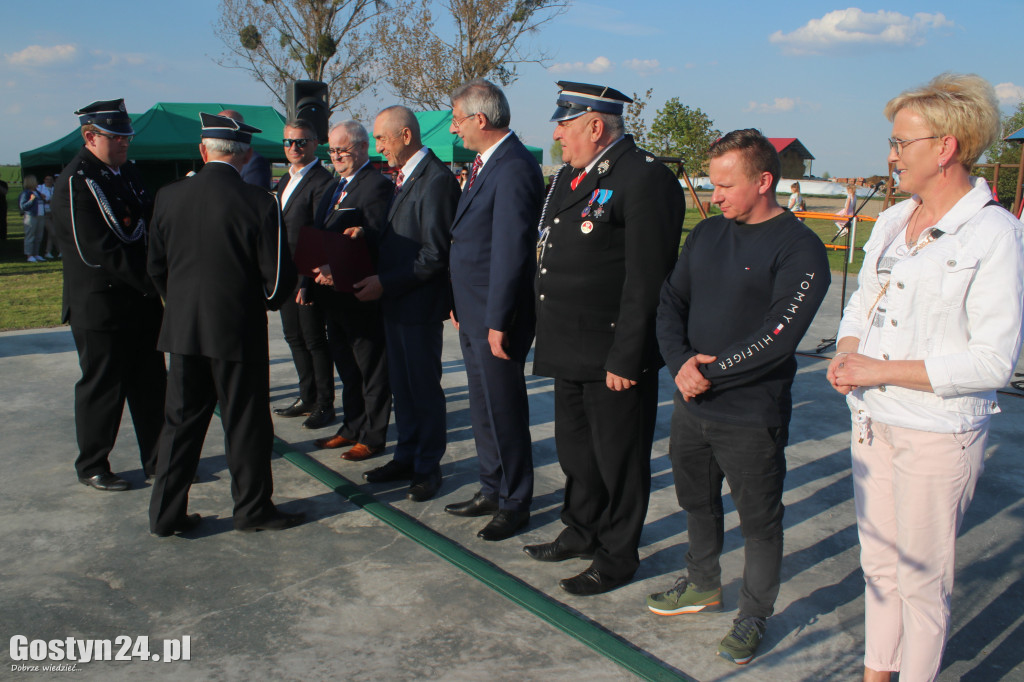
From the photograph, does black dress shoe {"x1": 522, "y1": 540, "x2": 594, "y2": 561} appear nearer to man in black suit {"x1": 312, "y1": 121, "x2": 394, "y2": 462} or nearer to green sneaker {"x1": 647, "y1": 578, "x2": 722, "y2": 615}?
green sneaker {"x1": 647, "y1": 578, "x2": 722, "y2": 615}

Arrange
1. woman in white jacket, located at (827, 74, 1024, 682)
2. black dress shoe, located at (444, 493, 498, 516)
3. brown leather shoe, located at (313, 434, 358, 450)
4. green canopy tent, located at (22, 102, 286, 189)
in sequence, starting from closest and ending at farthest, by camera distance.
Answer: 1. woman in white jacket, located at (827, 74, 1024, 682)
2. black dress shoe, located at (444, 493, 498, 516)
3. brown leather shoe, located at (313, 434, 358, 450)
4. green canopy tent, located at (22, 102, 286, 189)

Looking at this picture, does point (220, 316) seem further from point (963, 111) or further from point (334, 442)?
point (963, 111)

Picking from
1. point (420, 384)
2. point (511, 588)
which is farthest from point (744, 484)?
point (420, 384)

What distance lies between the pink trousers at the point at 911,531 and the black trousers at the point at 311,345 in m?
3.76

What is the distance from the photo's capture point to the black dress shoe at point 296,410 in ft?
18.2

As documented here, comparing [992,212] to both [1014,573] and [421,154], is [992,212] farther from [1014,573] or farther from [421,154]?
[421,154]

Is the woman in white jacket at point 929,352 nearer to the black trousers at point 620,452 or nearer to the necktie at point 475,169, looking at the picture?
the black trousers at point 620,452

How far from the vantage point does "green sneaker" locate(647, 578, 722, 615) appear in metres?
2.96

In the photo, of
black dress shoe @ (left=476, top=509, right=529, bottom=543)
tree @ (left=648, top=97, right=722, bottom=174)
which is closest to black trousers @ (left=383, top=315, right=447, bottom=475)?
black dress shoe @ (left=476, top=509, right=529, bottom=543)

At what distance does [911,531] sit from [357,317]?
11.3 ft

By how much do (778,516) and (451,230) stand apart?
2074 mm

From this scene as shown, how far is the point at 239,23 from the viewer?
1276 inches

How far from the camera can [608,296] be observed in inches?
122

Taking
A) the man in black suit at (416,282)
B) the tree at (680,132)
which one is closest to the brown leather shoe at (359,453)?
the man in black suit at (416,282)
